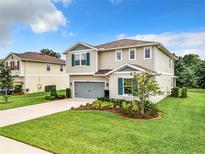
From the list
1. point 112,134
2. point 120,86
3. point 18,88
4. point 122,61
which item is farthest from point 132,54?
point 18,88

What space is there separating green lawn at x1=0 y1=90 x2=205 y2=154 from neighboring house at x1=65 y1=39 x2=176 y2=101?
6.01 m

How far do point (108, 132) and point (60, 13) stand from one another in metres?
16.7

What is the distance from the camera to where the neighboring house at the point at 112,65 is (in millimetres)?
16156

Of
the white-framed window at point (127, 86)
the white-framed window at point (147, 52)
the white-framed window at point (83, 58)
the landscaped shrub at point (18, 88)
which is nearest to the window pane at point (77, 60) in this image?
the white-framed window at point (83, 58)

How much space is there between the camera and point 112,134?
7.89 meters

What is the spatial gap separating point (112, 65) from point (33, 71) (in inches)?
602

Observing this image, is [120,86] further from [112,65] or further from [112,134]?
[112,134]

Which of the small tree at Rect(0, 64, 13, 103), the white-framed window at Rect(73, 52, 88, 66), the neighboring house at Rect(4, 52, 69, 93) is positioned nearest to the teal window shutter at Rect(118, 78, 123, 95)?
the white-framed window at Rect(73, 52, 88, 66)

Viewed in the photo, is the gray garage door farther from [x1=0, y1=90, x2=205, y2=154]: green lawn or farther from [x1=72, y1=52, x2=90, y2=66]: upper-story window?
[x1=0, y1=90, x2=205, y2=154]: green lawn

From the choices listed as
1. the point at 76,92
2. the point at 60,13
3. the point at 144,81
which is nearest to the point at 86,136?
the point at 144,81

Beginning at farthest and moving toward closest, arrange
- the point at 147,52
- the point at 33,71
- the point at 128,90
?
the point at 33,71, the point at 147,52, the point at 128,90

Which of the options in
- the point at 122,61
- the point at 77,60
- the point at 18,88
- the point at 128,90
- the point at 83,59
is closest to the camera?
the point at 128,90

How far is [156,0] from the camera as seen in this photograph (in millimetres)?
16859

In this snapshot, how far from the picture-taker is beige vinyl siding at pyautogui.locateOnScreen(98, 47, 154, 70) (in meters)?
16.5
